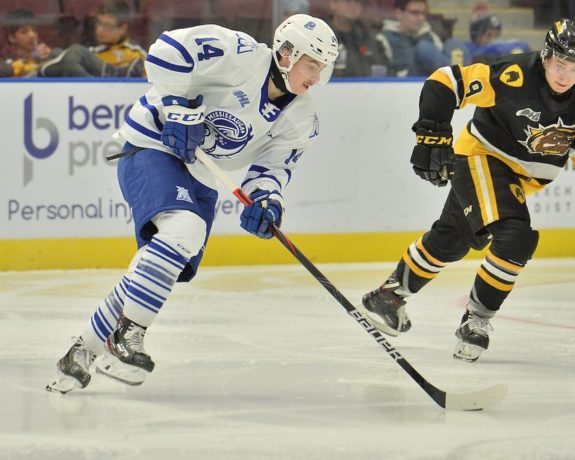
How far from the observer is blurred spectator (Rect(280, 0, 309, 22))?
6.52 metres

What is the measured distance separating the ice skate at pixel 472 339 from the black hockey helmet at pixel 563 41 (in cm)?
90

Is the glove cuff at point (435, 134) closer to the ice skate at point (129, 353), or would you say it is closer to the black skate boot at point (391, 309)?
the black skate boot at point (391, 309)

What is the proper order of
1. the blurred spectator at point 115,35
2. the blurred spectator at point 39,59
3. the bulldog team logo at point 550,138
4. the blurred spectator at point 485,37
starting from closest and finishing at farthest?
the bulldog team logo at point 550,138 → the blurred spectator at point 39,59 → the blurred spectator at point 115,35 → the blurred spectator at point 485,37

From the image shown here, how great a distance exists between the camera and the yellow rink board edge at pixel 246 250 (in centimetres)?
595

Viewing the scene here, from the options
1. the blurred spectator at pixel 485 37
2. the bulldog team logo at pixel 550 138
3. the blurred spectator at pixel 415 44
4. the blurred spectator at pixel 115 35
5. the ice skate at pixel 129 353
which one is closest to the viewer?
the ice skate at pixel 129 353

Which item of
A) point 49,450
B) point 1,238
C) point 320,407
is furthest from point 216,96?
point 1,238

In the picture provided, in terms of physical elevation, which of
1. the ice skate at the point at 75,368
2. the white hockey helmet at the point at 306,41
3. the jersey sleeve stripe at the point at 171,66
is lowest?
the ice skate at the point at 75,368

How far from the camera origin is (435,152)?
3.98m

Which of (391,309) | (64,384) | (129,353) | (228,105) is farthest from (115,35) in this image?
(129,353)

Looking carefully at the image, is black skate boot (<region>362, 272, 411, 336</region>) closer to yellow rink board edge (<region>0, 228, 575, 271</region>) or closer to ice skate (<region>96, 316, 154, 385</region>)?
ice skate (<region>96, 316, 154, 385</region>)

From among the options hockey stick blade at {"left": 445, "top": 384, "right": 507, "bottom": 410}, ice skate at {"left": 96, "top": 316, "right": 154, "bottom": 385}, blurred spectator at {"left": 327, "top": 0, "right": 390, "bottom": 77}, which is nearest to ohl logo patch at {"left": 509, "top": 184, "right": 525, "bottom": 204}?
hockey stick blade at {"left": 445, "top": 384, "right": 507, "bottom": 410}

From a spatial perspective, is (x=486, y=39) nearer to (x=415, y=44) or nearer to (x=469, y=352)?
(x=415, y=44)

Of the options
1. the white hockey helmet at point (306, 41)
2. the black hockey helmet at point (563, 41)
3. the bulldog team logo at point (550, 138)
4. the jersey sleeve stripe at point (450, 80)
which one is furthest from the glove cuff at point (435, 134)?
the white hockey helmet at point (306, 41)

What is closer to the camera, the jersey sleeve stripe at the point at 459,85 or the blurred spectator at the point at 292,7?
the jersey sleeve stripe at the point at 459,85
